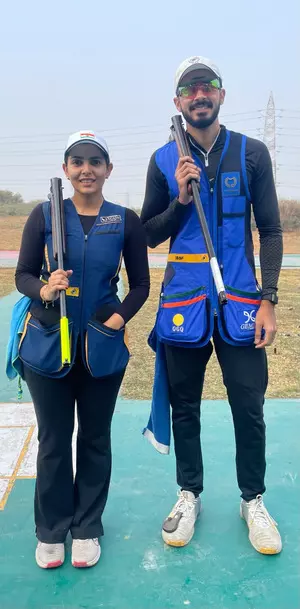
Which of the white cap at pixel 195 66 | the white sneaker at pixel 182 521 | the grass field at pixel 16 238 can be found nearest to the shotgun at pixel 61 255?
the white cap at pixel 195 66

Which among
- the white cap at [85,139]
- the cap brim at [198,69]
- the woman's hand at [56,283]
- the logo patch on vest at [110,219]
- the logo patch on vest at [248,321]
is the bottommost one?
the logo patch on vest at [248,321]

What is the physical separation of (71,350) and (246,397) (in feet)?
2.80

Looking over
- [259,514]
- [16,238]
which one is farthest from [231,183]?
[16,238]

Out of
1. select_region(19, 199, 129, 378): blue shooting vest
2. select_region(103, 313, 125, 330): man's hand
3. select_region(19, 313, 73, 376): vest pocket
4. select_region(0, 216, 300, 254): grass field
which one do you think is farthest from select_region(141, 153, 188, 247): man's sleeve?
select_region(0, 216, 300, 254): grass field

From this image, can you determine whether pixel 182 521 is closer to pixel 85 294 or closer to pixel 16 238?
pixel 85 294

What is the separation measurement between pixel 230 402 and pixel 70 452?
79cm

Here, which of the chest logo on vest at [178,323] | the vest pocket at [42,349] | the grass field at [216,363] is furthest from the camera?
the grass field at [216,363]

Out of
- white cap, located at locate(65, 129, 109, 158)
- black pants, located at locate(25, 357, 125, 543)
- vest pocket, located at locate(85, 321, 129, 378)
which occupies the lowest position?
black pants, located at locate(25, 357, 125, 543)

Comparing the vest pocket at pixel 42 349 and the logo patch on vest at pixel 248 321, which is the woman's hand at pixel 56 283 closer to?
the vest pocket at pixel 42 349

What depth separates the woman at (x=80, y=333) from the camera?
2225 mm

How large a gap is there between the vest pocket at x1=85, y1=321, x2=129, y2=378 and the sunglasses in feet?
3.64

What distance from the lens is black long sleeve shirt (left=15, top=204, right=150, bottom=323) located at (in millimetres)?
2225

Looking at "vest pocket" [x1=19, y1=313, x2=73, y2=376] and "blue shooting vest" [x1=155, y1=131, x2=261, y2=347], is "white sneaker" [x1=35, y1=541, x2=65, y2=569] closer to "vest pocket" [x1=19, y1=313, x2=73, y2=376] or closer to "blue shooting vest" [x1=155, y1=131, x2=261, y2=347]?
"vest pocket" [x1=19, y1=313, x2=73, y2=376]

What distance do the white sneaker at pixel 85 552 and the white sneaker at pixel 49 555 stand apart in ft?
0.19
